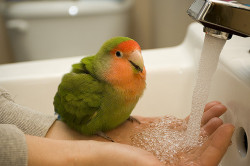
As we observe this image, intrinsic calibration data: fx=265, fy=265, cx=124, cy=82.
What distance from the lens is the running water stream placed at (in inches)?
15.8

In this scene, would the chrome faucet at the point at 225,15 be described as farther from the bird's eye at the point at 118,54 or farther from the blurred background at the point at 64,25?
the blurred background at the point at 64,25

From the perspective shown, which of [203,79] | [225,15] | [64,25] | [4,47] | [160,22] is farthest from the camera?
[4,47]

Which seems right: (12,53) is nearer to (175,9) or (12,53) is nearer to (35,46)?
(35,46)

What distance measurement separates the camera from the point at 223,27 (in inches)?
12.9

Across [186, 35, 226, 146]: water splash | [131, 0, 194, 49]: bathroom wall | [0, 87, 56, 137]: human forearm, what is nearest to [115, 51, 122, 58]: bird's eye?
[186, 35, 226, 146]: water splash

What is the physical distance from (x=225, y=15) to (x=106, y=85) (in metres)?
0.22

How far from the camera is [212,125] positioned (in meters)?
0.46

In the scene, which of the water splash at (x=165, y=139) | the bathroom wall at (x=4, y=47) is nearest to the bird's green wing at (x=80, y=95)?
the water splash at (x=165, y=139)

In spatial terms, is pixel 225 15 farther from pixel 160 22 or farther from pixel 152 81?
pixel 160 22

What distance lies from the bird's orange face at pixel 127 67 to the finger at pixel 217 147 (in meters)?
0.15

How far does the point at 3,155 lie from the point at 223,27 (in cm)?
34

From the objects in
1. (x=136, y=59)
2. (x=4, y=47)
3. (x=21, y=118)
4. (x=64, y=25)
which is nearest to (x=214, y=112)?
(x=136, y=59)

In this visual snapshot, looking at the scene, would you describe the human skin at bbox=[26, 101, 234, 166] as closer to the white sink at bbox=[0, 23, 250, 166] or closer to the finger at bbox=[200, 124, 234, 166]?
the finger at bbox=[200, 124, 234, 166]

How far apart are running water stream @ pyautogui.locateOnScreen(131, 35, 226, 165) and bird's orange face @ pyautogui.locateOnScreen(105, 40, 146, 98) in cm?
10
